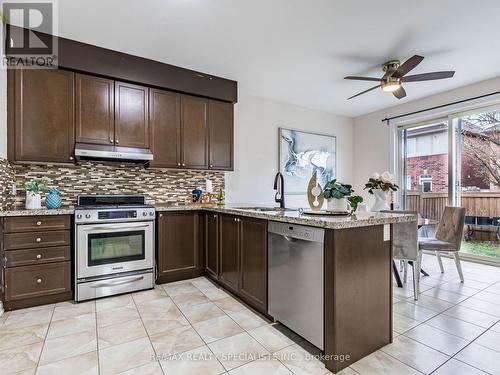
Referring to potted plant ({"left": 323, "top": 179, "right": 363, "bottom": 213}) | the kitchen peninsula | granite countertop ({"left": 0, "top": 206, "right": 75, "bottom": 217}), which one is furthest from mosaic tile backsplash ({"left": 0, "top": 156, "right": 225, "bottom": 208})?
potted plant ({"left": 323, "top": 179, "right": 363, "bottom": 213})

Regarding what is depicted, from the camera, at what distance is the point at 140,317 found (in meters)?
2.31

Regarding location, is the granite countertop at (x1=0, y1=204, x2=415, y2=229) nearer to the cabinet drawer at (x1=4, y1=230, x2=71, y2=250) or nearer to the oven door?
the cabinet drawer at (x1=4, y1=230, x2=71, y2=250)

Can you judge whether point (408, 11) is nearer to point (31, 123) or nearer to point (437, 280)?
point (437, 280)

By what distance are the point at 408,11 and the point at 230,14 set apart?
1.58 meters

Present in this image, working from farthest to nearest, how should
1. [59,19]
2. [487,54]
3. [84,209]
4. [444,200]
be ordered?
[444,200]
[487,54]
[84,209]
[59,19]

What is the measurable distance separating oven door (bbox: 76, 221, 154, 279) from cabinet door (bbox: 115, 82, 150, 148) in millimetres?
1007

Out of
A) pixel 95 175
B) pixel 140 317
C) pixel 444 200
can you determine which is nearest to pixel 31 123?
pixel 95 175

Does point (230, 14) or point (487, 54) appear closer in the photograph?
point (230, 14)

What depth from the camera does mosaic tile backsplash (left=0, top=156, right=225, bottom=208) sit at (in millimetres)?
2893

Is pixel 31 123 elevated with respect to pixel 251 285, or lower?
elevated

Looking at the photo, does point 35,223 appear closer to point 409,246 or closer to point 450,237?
point 409,246

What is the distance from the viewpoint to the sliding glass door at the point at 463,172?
402 cm

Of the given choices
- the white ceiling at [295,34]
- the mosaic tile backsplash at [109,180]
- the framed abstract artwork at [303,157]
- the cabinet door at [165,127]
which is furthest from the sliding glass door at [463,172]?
the cabinet door at [165,127]

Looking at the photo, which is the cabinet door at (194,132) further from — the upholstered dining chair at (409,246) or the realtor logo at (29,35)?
the upholstered dining chair at (409,246)
